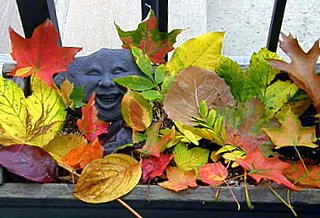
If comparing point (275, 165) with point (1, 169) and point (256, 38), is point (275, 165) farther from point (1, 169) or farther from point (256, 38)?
point (256, 38)

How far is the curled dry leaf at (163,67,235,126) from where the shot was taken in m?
0.74

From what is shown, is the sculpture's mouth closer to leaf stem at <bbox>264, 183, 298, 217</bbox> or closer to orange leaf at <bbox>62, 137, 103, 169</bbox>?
orange leaf at <bbox>62, 137, 103, 169</bbox>

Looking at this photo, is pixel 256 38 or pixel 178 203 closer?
pixel 178 203

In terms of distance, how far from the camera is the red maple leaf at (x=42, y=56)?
2.44 feet

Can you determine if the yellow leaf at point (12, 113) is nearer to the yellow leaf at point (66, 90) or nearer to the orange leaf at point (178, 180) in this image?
the yellow leaf at point (66, 90)

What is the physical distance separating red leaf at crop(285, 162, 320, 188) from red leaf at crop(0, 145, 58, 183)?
0.25m

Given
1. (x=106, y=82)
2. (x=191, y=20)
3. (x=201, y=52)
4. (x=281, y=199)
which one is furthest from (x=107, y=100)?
(x=191, y=20)

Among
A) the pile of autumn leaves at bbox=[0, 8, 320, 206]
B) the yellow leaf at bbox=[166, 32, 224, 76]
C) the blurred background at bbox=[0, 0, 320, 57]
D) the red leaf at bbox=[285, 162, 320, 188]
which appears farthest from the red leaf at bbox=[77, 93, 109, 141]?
the blurred background at bbox=[0, 0, 320, 57]

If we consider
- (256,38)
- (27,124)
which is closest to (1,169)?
(27,124)

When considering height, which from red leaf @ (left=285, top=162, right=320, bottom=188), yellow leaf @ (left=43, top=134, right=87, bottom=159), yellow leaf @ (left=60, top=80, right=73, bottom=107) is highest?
yellow leaf @ (left=60, top=80, right=73, bottom=107)

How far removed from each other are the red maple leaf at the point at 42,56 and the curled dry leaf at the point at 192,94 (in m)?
→ 0.12

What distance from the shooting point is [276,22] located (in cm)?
87

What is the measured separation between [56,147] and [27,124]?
40 millimetres

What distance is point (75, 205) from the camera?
27.3 inches
